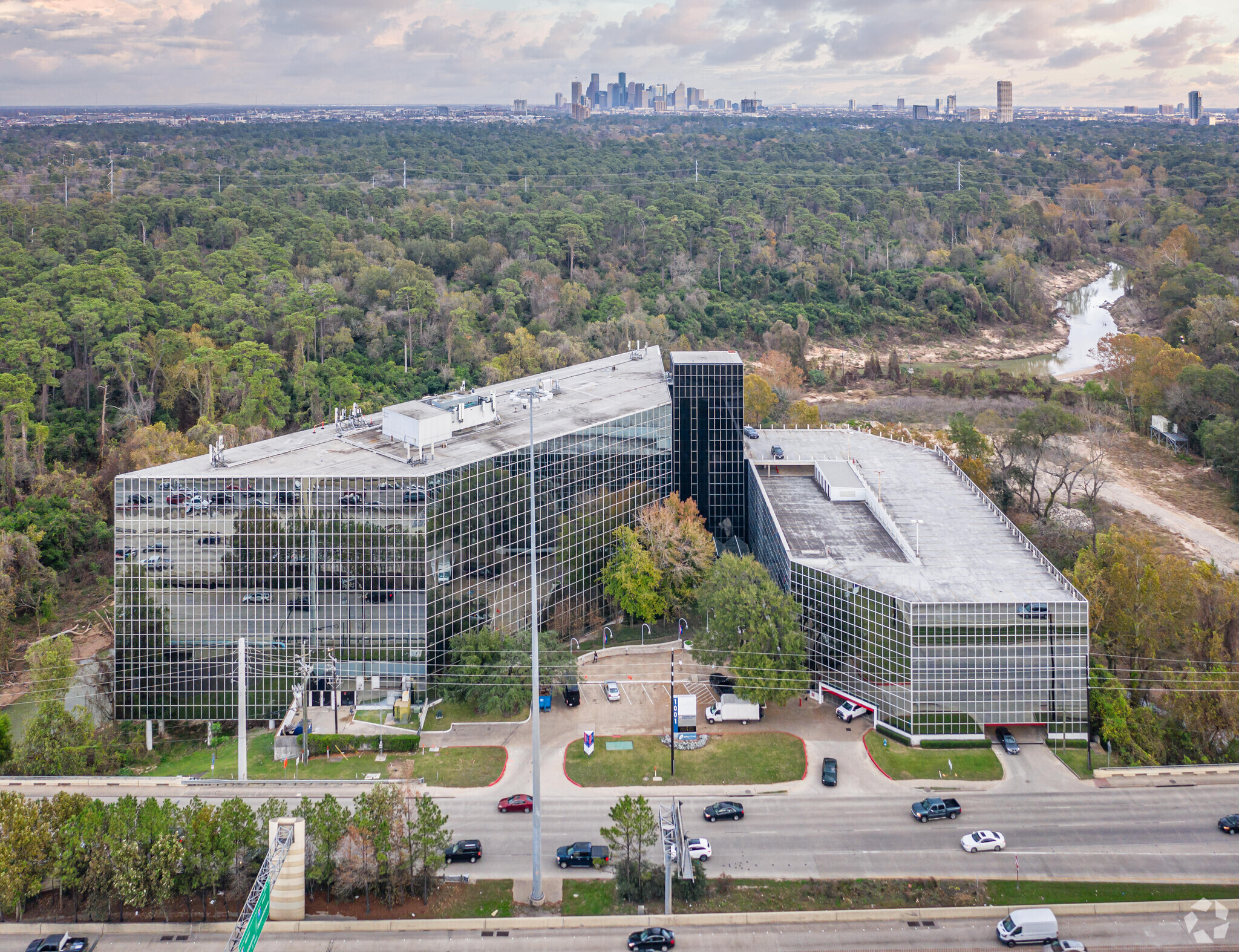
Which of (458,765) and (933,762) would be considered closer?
(933,762)

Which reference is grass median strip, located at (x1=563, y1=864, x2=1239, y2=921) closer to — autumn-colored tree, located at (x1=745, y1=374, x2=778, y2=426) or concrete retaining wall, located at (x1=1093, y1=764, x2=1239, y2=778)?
concrete retaining wall, located at (x1=1093, y1=764, x2=1239, y2=778)

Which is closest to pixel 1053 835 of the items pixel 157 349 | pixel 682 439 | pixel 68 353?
pixel 682 439

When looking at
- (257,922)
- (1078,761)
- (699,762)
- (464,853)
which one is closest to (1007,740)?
(1078,761)

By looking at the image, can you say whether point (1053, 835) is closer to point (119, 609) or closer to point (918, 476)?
point (918, 476)

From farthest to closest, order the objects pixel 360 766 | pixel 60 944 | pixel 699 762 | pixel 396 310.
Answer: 1. pixel 396 310
2. pixel 699 762
3. pixel 360 766
4. pixel 60 944

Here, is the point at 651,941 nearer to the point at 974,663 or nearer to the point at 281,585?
the point at 974,663

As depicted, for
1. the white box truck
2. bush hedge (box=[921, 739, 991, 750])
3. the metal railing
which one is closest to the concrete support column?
the metal railing

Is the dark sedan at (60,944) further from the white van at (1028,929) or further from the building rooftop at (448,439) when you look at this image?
the white van at (1028,929)
